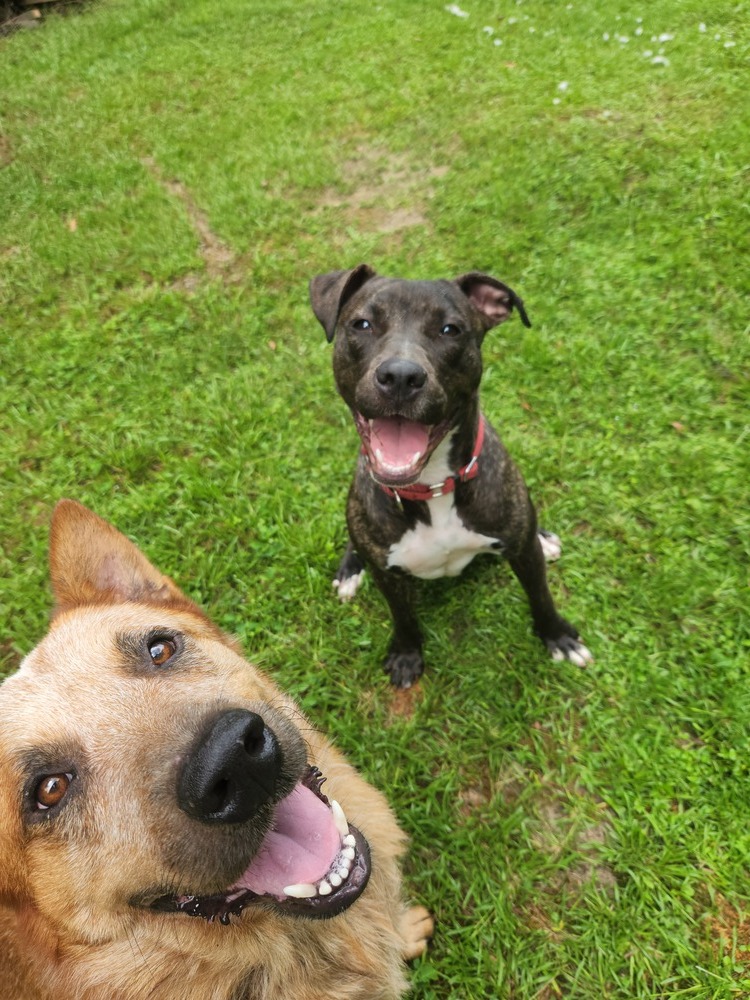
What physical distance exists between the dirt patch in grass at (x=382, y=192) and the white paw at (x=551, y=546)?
3816mm

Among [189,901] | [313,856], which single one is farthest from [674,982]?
[189,901]

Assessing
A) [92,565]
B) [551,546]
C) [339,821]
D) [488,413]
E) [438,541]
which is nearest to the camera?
Result: [339,821]

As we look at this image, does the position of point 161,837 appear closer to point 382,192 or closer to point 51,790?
point 51,790

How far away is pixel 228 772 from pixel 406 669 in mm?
1860

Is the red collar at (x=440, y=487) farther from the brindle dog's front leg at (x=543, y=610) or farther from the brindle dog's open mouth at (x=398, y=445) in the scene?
the brindle dog's front leg at (x=543, y=610)

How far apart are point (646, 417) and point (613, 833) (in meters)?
2.57

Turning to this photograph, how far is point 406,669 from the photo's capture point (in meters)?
3.36

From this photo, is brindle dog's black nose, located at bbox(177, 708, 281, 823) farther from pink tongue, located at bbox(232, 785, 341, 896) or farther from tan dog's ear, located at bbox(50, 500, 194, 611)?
tan dog's ear, located at bbox(50, 500, 194, 611)

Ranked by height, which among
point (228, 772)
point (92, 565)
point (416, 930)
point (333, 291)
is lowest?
→ point (416, 930)

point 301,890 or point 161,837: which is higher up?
point 161,837

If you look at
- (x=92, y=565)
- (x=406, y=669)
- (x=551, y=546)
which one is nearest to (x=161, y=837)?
(x=92, y=565)

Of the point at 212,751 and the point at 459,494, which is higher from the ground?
the point at 212,751

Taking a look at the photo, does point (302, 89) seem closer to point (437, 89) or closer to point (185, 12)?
point (437, 89)

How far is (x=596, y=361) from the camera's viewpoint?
175 inches
